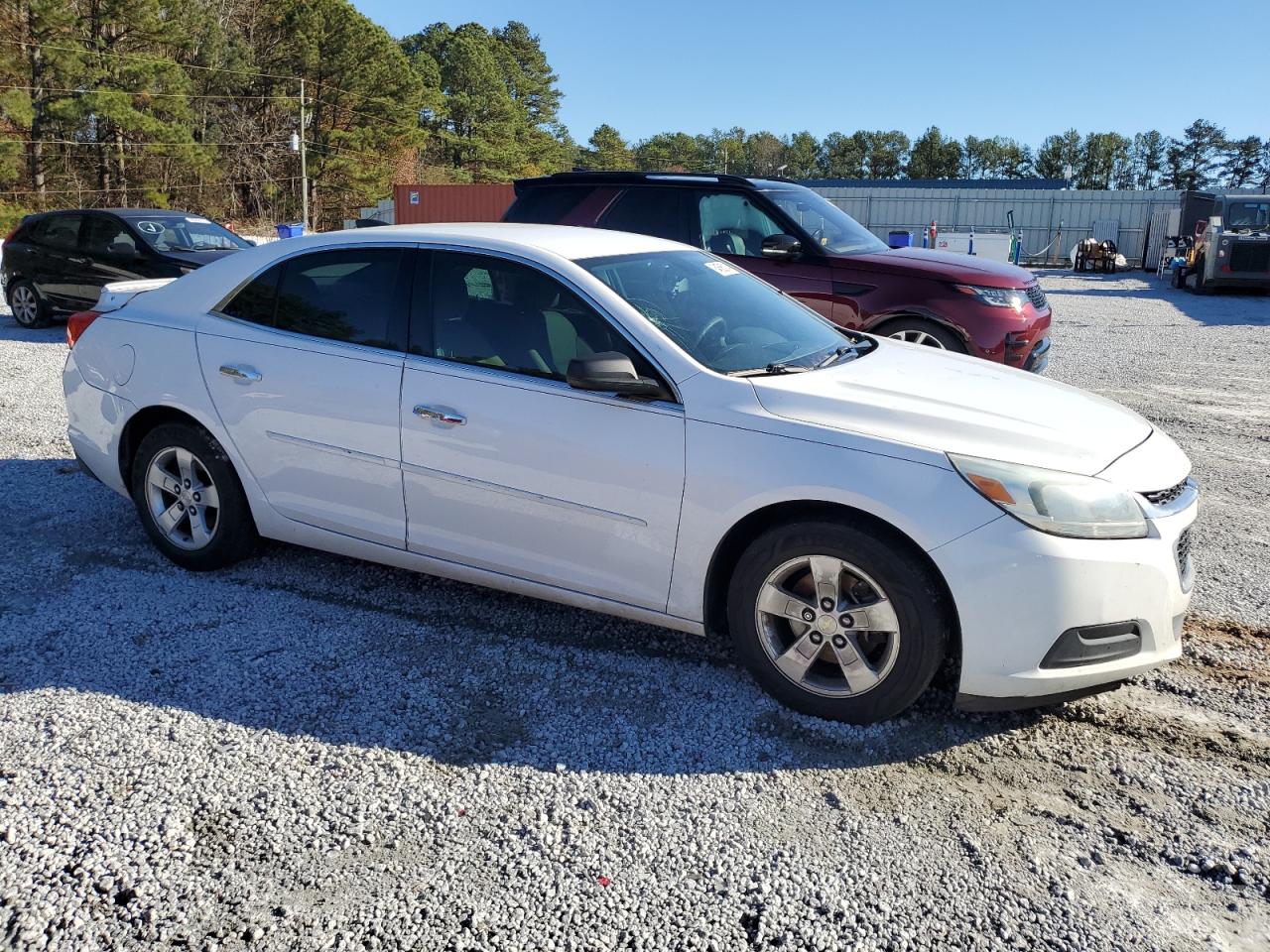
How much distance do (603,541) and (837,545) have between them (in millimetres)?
885

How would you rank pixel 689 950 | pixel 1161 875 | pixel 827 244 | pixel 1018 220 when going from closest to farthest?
pixel 689 950 < pixel 1161 875 < pixel 827 244 < pixel 1018 220

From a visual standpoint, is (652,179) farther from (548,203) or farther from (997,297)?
(997,297)

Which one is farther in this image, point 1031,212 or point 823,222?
point 1031,212

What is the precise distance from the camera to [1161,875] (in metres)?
2.79

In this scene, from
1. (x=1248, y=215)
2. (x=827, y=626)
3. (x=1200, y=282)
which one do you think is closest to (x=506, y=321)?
(x=827, y=626)

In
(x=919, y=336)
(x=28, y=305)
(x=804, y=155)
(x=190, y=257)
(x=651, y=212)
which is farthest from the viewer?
(x=804, y=155)

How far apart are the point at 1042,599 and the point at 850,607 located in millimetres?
600

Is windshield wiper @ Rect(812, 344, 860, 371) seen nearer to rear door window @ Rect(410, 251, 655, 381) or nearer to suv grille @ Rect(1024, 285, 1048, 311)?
rear door window @ Rect(410, 251, 655, 381)

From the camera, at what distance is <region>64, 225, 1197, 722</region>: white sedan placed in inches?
129

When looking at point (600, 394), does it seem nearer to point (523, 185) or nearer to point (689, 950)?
point (689, 950)

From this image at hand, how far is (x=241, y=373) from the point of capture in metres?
4.52

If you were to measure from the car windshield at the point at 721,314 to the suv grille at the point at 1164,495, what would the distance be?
133 centimetres

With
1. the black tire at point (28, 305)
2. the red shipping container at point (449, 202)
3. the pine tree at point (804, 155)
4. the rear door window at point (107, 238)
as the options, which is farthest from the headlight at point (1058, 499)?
the pine tree at point (804, 155)

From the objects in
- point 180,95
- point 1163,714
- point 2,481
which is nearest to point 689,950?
point 1163,714
